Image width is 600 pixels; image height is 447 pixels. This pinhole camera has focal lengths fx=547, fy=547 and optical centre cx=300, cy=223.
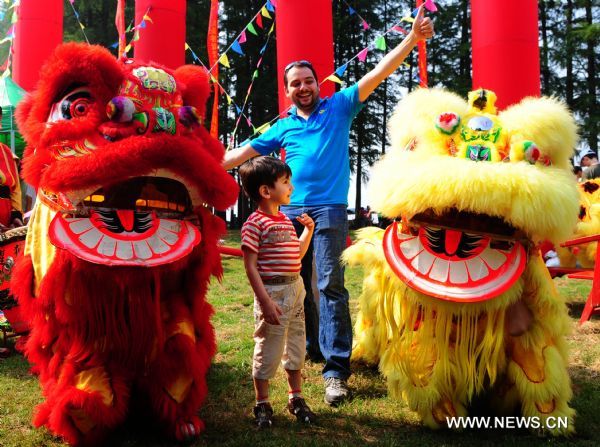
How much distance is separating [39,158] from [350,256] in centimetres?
149

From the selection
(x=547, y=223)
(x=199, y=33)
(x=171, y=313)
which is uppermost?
(x=199, y=33)

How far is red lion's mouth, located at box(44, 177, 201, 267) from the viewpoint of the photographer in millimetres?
2031

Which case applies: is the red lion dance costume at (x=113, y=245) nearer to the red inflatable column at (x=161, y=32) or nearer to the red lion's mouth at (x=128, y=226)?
the red lion's mouth at (x=128, y=226)

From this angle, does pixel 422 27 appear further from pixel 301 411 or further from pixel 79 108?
pixel 301 411

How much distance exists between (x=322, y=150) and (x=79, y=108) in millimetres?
1206

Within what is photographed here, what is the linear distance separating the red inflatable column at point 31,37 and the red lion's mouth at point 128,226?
8.13m

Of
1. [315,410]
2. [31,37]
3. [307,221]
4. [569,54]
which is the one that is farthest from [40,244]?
[569,54]

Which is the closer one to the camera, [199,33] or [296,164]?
[296,164]

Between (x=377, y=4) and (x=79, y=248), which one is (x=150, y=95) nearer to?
(x=79, y=248)

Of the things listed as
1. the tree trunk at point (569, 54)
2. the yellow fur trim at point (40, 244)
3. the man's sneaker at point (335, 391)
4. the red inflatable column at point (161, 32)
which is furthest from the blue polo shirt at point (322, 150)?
the tree trunk at point (569, 54)

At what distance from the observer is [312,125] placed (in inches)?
114

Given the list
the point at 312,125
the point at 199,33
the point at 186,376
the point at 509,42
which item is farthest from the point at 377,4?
Answer: the point at 186,376

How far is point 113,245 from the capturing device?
6.75ft

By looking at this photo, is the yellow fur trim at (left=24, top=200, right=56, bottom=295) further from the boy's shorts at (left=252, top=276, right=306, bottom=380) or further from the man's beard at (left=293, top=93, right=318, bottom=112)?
the man's beard at (left=293, top=93, right=318, bottom=112)
